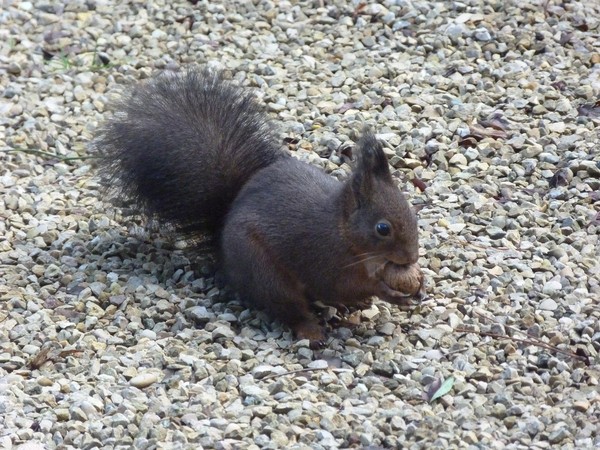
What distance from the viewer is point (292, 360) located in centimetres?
491

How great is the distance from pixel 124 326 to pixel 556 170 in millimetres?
2306

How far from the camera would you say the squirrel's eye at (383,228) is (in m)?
4.90

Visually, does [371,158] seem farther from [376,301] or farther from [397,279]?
[376,301]

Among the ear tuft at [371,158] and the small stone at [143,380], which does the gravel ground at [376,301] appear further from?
the ear tuft at [371,158]

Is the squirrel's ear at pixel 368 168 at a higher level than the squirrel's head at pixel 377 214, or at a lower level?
higher

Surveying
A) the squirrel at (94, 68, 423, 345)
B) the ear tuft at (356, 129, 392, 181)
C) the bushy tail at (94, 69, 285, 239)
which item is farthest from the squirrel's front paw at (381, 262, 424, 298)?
the bushy tail at (94, 69, 285, 239)

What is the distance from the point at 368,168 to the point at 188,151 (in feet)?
3.05

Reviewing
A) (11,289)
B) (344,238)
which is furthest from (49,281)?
(344,238)

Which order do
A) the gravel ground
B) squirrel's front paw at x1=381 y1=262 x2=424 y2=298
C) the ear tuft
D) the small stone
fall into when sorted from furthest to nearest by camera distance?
1. squirrel's front paw at x1=381 y1=262 x2=424 y2=298
2. the ear tuft
3. the small stone
4. the gravel ground

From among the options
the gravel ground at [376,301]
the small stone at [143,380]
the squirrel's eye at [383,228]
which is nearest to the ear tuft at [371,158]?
the squirrel's eye at [383,228]

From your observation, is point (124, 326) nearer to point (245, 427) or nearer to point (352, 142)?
point (245, 427)

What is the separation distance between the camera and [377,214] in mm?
4914

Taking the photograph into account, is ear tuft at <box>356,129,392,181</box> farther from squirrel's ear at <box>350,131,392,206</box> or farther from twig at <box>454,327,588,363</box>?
twig at <box>454,327,588,363</box>

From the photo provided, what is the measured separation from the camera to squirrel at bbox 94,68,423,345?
496cm
